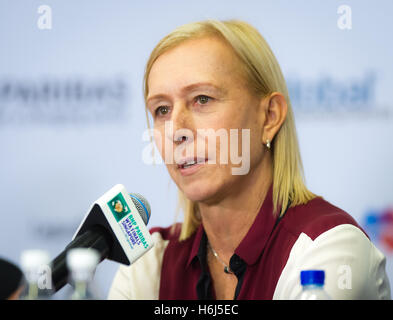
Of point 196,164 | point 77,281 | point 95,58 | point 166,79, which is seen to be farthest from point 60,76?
point 77,281

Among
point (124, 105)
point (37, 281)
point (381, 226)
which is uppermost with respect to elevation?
point (124, 105)

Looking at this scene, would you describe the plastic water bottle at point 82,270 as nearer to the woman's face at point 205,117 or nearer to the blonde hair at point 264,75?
the woman's face at point 205,117

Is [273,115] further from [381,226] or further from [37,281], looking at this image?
[37,281]

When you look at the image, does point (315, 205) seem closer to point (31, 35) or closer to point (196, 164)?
point (196, 164)

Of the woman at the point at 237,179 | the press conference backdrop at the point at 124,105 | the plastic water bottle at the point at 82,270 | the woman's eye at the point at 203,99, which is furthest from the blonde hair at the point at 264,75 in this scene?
the plastic water bottle at the point at 82,270

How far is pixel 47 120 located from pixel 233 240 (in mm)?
938

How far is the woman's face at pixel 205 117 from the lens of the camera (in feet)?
3.66

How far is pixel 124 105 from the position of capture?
1.79 metres

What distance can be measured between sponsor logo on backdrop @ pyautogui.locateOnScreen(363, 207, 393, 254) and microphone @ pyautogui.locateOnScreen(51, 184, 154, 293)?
101 cm

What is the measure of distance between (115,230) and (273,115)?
61 centimetres

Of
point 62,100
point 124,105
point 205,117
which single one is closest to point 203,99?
point 205,117

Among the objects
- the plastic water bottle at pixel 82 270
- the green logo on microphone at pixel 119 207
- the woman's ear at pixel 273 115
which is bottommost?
the plastic water bottle at pixel 82 270

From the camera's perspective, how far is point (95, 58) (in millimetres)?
1829

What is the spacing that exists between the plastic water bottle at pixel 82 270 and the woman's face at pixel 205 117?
17.3 inches
